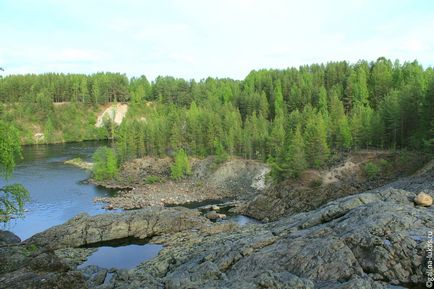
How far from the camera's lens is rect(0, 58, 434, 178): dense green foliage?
249 feet

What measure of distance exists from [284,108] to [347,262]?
10736 centimetres

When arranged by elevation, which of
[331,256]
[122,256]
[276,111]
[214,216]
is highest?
[276,111]

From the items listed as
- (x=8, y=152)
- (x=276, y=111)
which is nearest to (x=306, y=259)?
(x=8, y=152)

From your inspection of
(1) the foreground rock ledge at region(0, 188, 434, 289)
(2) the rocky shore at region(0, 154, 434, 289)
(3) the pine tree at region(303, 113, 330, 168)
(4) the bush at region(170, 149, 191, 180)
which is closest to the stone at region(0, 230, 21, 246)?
(2) the rocky shore at region(0, 154, 434, 289)

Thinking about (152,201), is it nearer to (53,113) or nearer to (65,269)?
(65,269)

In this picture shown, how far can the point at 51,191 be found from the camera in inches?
3167

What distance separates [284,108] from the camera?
13038 cm

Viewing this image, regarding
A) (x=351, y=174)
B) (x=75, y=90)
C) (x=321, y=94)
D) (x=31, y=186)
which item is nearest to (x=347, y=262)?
(x=351, y=174)

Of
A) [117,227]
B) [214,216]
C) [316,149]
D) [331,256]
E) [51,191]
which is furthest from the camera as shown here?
[51,191]

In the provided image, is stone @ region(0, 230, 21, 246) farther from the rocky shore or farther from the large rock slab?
the large rock slab

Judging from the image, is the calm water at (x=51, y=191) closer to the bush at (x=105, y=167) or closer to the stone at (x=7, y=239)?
the bush at (x=105, y=167)

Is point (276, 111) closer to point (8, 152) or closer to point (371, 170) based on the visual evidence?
point (371, 170)

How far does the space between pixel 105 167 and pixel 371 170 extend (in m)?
60.8

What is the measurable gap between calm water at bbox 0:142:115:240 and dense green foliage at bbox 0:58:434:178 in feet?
53.1
